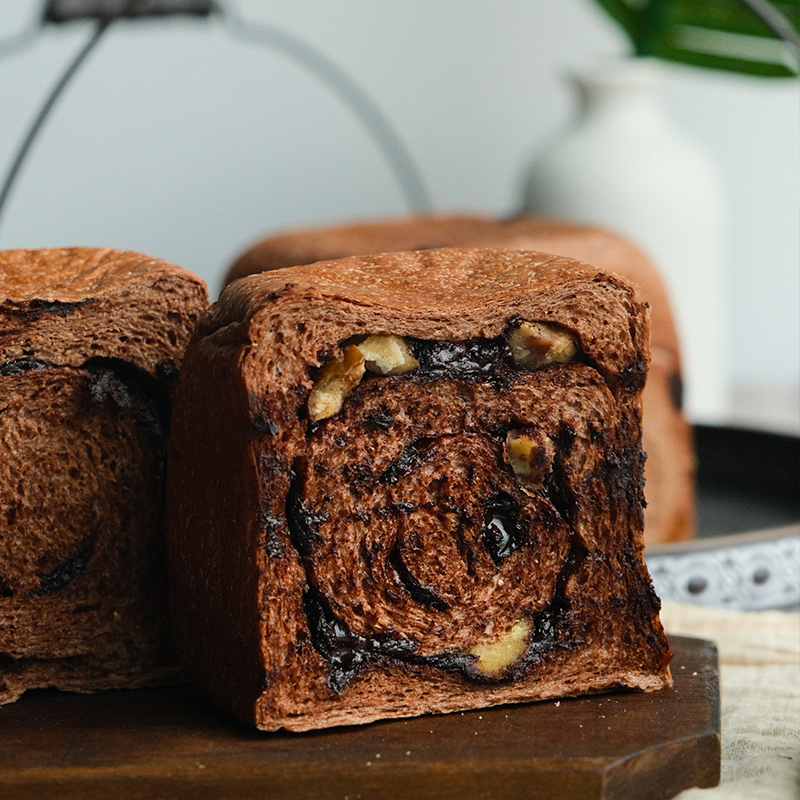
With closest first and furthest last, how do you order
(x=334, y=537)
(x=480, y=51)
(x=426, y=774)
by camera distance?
(x=426, y=774) → (x=334, y=537) → (x=480, y=51)

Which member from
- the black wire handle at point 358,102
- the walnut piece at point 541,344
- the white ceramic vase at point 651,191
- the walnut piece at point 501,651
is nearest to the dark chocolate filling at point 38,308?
the walnut piece at point 541,344

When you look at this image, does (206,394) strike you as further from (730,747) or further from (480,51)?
(480,51)

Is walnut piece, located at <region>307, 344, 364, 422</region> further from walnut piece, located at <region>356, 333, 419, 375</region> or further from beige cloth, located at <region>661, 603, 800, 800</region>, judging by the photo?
beige cloth, located at <region>661, 603, 800, 800</region>

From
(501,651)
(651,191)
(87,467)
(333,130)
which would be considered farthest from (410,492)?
(333,130)

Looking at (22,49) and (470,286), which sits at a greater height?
(22,49)

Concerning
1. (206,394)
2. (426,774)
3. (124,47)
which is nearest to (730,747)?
(426,774)

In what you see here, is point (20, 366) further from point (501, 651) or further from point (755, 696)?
point (755, 696)

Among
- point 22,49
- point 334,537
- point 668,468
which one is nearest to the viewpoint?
point 334,537

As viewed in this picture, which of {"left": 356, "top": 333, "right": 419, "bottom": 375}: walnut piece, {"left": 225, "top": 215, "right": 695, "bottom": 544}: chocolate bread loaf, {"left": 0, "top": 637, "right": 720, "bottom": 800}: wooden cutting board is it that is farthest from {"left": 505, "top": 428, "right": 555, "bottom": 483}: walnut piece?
{"left": 225, "top": 215, "right": 695, "bottom": 544}: chocolate bread loaf
